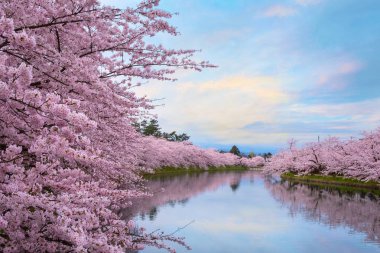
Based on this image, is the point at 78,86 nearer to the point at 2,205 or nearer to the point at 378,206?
the point at 2,205

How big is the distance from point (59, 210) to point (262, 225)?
64.3 feet

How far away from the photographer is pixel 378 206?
1122 inches

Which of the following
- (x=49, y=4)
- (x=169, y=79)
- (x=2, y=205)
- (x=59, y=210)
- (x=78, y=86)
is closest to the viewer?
(x=59, y=210)

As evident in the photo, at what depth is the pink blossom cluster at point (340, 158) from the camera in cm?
4194

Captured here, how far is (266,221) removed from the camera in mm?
23984

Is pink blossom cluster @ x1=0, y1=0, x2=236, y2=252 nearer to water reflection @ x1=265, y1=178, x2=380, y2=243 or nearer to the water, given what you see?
the water

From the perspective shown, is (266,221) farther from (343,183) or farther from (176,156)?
(176,156)

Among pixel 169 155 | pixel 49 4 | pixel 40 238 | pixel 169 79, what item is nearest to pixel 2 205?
pixel 40 238

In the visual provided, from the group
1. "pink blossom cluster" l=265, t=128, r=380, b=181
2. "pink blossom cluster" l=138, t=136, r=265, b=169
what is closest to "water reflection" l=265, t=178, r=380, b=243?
"pink blossom cluster" l=265, t=128, r=380, b=181

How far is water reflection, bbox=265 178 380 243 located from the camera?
2230 cm

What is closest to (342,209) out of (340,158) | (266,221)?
(266,221)

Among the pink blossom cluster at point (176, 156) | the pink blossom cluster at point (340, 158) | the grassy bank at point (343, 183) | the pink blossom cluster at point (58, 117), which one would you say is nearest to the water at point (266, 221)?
the grassy bank at point (343, 183)

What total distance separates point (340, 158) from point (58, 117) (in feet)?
161

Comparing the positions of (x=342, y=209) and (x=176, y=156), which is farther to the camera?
(x=176, y=156)
